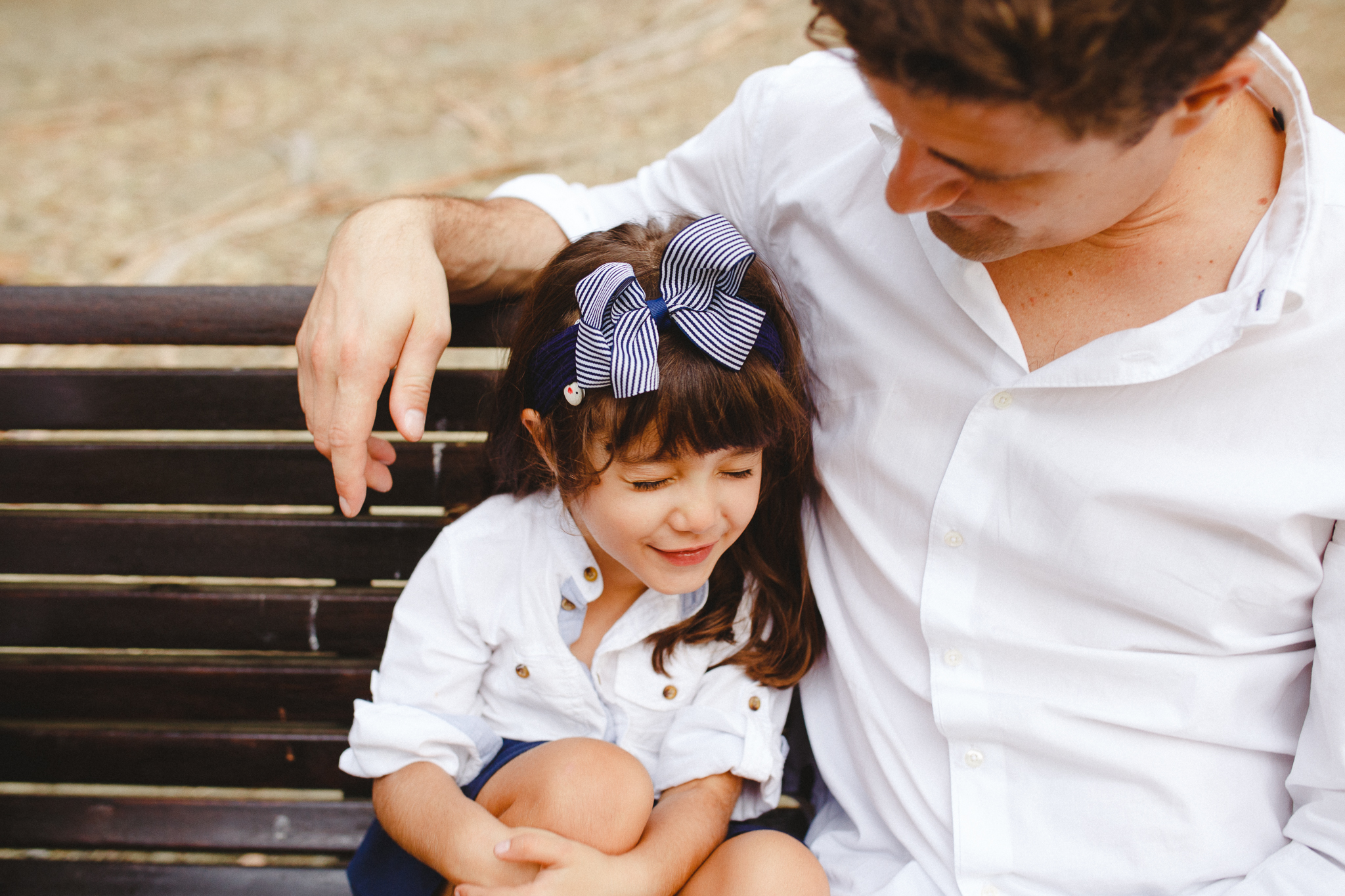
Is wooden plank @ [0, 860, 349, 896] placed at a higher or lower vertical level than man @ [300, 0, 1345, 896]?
lower

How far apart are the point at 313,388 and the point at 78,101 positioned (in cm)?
813

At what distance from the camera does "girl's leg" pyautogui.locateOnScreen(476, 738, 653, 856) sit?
146cm

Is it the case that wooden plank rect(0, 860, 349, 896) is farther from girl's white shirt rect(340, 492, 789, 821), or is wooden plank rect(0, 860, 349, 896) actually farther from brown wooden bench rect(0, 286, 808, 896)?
girl's white shirt rect(340, 492, 789, 821)

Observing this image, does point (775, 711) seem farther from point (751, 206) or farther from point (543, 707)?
point (751, 206)

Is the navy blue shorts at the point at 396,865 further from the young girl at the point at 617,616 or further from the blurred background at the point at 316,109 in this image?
the blurred background at the point at 316,109

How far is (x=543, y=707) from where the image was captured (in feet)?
5.68

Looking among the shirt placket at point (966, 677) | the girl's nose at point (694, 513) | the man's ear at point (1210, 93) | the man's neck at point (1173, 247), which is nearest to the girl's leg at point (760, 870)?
the shirt placket at point (966, 677)

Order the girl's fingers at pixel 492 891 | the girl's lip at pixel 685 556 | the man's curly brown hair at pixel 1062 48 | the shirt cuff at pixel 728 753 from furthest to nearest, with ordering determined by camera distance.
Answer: the shirt cuff at pixel 728 753, the girl's lip at pixel 685 556, the girl's fingers at pixel 492 891, the man's curly brown hair at pixel 1062 48

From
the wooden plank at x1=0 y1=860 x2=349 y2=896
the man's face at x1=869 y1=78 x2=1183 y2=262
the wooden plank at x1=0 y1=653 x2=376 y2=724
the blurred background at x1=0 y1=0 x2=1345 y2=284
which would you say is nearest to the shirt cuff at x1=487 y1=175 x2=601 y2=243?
the man's face at x1=869 y1=78 x2=1183 y2=262

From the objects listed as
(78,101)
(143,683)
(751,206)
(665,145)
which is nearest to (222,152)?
(78,101)

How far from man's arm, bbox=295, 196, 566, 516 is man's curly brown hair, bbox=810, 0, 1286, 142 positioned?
2.45ft

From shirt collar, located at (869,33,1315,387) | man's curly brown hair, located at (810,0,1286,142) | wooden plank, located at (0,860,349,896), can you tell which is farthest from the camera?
wooden plank, located at (0,860,349,896)

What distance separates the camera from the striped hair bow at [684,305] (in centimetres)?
142

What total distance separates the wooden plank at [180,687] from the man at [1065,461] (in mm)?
654
